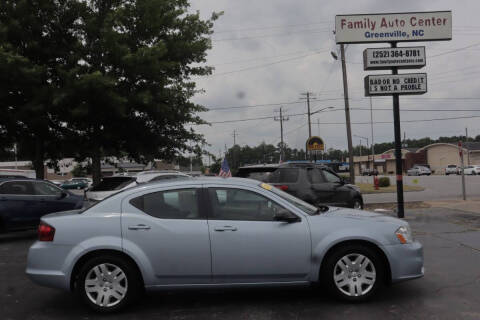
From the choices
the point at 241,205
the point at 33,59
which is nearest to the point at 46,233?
the point at 241,205

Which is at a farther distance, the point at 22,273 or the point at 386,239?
the point at 22,273

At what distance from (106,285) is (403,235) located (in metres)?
3.45

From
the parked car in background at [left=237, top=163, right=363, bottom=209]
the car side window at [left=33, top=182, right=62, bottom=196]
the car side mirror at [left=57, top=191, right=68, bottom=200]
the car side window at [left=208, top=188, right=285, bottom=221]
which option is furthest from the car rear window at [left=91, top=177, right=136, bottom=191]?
the car side window at [left=208, top=188, right=285, bottom=221]

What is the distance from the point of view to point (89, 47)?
15.0 metres

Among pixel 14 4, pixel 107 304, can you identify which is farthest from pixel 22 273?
pixel 14 4

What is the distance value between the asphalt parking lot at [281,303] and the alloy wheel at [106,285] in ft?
0.59

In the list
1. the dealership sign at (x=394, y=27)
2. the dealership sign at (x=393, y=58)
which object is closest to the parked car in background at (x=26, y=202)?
the dealership sign at (x=394, y=27)

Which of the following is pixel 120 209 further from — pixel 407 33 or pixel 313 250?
pixel 407 33

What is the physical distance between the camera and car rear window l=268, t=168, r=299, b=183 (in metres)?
10.5

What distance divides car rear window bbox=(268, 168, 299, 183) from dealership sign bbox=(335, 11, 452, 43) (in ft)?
14.6

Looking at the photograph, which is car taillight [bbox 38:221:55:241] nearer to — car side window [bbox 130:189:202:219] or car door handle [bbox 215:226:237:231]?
car side window [bbox 130:189:202:219]

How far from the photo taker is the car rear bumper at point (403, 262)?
480 cm

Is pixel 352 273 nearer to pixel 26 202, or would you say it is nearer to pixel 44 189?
pixel 26 202

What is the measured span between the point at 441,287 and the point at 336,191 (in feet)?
20.6
